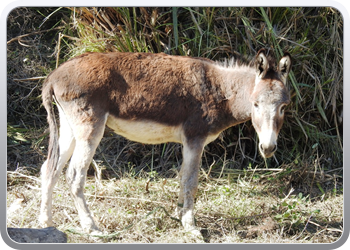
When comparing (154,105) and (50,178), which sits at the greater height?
(154,105)

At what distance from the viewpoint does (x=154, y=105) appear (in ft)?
16.0

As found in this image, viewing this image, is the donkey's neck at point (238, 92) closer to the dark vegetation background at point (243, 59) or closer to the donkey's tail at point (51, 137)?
the dark vegetation background at point (243, 59)

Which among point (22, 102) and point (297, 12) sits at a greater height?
point (297, 12)

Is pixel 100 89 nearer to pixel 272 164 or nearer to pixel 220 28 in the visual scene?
pixel 220 28

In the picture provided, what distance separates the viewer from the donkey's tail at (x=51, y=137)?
187 inches

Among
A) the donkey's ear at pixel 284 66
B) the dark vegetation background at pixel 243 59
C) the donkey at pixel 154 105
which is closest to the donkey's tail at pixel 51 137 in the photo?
the donkey at pixel 154 105

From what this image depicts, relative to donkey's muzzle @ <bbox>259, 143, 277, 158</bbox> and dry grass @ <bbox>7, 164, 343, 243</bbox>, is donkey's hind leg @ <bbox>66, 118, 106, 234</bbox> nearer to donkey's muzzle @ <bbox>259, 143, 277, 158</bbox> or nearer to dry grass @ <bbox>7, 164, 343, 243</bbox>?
dry grass @ <bbox>7, 164, 343, 243</bbox>

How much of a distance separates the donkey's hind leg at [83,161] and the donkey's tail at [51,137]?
19cm

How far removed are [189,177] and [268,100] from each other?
116 centimetres

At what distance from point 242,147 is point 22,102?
346 cm

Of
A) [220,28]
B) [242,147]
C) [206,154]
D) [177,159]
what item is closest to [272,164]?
[242,147]

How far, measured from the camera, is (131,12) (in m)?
6.25

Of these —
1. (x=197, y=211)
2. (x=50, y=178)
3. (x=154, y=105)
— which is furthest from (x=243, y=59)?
(x=50, y=178)

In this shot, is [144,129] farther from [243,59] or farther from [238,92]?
[243,59]
